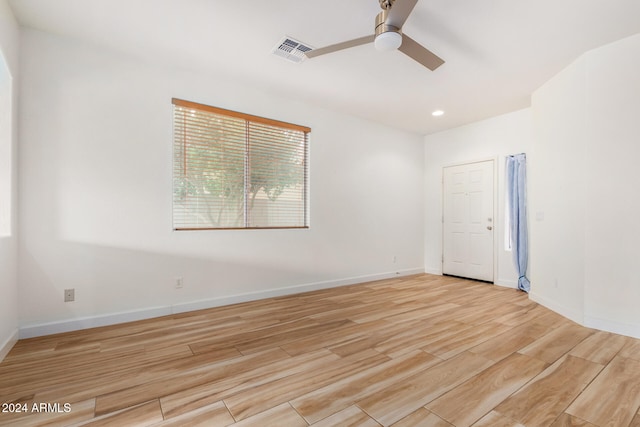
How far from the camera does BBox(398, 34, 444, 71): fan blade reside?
2.17 m

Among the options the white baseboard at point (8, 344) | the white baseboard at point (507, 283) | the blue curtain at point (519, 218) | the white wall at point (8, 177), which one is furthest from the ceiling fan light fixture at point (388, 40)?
the white baseboard at point (507, 283)

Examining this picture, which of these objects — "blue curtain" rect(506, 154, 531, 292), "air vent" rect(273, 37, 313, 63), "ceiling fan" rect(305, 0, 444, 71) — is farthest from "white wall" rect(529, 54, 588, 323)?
"air vent" rect(273, 37, 313, 63)

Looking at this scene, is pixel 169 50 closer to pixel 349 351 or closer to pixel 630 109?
pixel 349 351

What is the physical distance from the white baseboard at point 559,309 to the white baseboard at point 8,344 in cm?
497

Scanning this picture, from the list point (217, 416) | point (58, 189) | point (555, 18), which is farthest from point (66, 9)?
point (555, 18)

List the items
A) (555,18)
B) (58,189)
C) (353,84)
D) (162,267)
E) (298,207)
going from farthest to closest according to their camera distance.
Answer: (298,207) → (353,84) → (162,267) → (58,189) → (555,18)

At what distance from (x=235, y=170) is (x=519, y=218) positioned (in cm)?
407

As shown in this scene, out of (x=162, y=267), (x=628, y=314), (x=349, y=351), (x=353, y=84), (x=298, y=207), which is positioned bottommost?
(x=349, y=351)

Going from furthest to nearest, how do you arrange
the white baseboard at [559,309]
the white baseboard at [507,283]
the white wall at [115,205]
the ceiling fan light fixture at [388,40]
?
the white baseboard at [507,283] < the white baseboard at [559,309] < the white wall at [115,205] < the ceiling fan light fixture at [388,40]

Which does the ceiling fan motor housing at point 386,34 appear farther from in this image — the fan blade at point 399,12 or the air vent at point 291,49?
the air vent at point 291,49

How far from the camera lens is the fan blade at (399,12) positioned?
181 centimetres

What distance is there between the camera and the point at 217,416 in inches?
61.6

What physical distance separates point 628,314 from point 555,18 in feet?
8.76

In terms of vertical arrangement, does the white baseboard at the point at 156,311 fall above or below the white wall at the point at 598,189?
below
